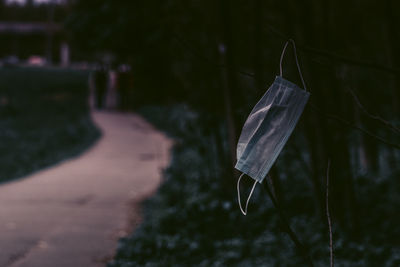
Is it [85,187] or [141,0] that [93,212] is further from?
[141,0]

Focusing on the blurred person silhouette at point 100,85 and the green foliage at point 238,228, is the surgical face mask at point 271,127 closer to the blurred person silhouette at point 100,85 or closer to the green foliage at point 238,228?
the green foliage at point 238,228

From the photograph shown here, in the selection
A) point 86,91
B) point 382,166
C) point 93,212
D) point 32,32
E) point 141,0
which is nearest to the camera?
point 93,212

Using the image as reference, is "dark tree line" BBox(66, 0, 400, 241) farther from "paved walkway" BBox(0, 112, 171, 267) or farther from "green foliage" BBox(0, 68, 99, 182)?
"green foliage" BBox(0, 68, 99, 182)

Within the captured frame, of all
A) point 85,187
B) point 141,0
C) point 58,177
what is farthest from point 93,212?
point 141,0

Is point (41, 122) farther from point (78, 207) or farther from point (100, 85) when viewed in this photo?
point (78, 207)

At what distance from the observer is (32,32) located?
98562 millimetres

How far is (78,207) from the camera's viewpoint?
31.2 ft

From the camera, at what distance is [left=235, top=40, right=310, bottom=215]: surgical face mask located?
8.70 ft

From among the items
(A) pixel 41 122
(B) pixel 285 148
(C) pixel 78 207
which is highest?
(B) pixel 285 148

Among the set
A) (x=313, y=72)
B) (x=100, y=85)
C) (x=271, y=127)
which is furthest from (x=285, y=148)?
(x=100, y=85)

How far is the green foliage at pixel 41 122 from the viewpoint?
16953 mm

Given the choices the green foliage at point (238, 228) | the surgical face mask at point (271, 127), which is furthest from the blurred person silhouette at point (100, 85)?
the surgical face mask at point (271, 127)

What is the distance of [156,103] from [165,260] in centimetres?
2441

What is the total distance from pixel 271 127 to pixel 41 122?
26689 mm
